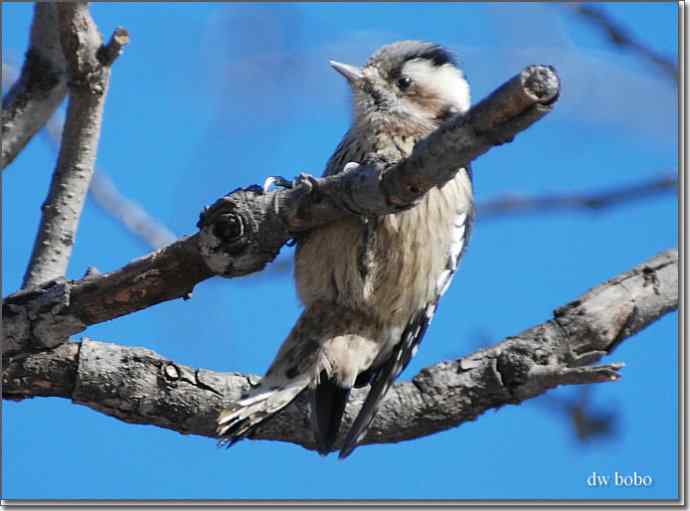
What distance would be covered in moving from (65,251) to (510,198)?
6.00 ft

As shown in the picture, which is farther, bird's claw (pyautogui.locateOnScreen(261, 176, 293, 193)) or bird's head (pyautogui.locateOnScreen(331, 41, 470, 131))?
bird's head (pyautogui.locateOnScreen(331, 41, 470, 131))

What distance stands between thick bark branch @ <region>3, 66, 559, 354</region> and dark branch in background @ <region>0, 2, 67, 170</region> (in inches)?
36.6

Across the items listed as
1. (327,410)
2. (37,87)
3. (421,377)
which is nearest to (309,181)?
(327,410)

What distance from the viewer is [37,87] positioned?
3.72 m

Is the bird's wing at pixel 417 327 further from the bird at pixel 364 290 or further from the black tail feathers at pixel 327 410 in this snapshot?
the black tail feathers at pixel 327 410

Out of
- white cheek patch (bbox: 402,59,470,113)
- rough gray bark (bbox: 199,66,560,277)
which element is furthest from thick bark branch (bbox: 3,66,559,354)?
white cheek patch (bbox: 402,59,470,113)

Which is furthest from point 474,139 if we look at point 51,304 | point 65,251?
point 65,251

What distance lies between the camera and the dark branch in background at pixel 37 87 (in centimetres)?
365

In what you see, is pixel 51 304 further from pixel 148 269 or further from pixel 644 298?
pixel 644 298

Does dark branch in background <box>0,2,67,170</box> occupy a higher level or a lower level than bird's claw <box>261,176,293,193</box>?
higher

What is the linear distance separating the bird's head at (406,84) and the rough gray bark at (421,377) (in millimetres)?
985

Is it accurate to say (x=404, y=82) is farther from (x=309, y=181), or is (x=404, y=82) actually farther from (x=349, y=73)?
(x=309, y=181)

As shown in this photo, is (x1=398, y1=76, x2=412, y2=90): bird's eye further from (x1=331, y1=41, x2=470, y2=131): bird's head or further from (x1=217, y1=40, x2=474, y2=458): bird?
(x1=217, y1=40, x2=474, y2=458): bird

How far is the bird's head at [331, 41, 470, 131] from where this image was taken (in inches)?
152
